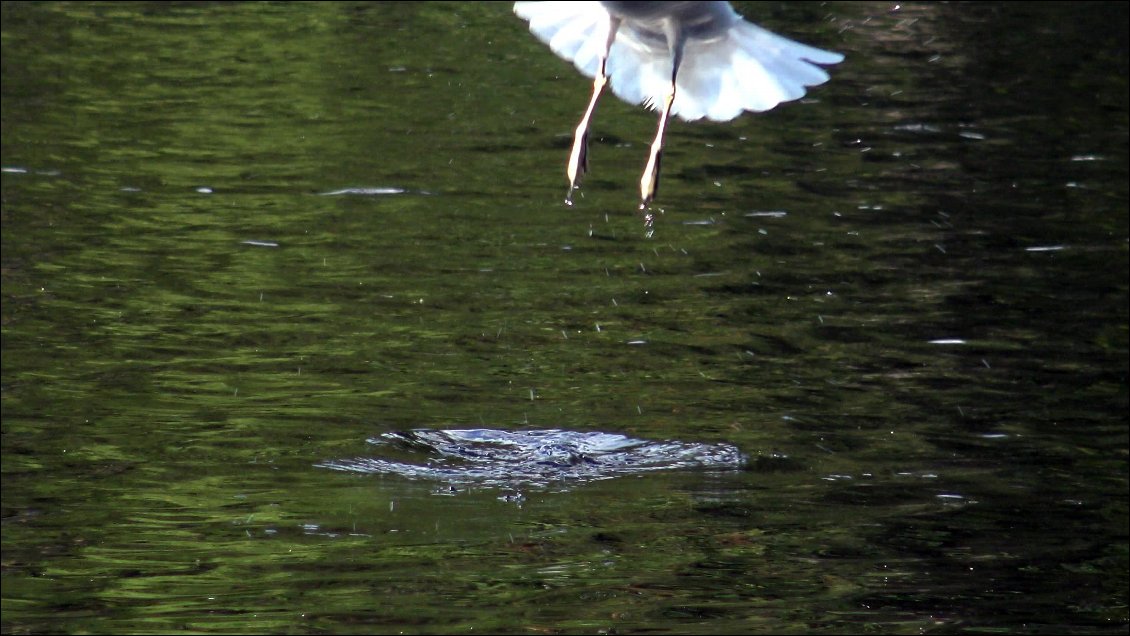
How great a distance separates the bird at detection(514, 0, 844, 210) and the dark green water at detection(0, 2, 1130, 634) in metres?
1.68

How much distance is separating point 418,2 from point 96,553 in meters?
18.9

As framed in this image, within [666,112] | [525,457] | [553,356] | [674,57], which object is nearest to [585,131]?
[666,112]

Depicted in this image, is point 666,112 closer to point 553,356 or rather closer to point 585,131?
point 585,131

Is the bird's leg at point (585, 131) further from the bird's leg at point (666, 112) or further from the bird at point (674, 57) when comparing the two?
the bird's leg at point (666, 112)

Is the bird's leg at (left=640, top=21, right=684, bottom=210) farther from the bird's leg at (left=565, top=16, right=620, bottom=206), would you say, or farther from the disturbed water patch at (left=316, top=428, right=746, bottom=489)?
the disturbed water patch at (left=316, top=428, right=746, bottom=489)

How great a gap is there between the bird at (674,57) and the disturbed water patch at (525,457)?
1442 millimetres

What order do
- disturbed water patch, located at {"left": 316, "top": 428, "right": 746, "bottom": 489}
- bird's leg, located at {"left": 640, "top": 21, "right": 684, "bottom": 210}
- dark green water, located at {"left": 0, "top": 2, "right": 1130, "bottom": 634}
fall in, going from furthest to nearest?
disturbed water patch, located at {"left": 316, "top": 428, "right": 746, "bottom": 489}, bird's leg, located at {"left": 640, "top": 21, "right": 684, "bottom": 210}, dark green water, located at {"left": 0, "top": 2, "right": 1130, "bottom": 634}

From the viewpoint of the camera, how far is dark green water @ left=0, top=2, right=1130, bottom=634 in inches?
266

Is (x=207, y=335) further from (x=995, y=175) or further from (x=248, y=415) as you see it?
(x=995, y=175)

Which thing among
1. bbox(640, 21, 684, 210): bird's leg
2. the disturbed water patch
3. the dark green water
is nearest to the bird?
bbox(640, 21, 684, 210): bird's leg

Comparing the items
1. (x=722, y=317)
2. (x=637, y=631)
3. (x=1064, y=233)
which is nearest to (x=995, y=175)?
(x=1064, y=233)

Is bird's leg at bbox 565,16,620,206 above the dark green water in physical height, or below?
above

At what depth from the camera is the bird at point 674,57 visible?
683cm

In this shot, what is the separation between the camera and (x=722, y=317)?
33.4ft
